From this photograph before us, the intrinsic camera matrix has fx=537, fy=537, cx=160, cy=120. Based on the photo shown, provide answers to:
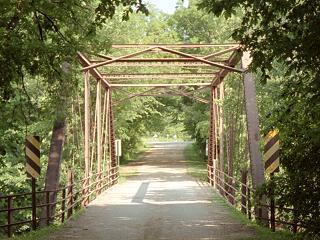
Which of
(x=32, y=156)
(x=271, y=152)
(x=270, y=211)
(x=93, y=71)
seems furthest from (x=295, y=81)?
(x=93, y=71)

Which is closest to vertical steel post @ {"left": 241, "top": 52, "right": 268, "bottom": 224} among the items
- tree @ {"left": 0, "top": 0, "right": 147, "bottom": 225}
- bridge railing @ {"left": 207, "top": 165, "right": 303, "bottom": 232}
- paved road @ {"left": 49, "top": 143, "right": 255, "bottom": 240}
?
bridge railing @ {"left": 207, "top": 165, "right": 303, "bottom": 232}

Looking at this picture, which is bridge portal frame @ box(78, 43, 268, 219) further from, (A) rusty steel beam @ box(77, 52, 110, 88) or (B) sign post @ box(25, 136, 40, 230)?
(B) sign post @ box(25, 136, 40, 230)

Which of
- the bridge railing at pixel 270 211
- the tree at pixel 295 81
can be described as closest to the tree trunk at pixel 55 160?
the bridge railing at pixel 270 211

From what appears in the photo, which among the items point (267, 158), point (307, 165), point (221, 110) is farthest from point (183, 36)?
point (307, 165)

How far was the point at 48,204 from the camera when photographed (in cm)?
1255

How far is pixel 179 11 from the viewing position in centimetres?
5516

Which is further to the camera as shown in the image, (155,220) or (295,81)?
(155,220)

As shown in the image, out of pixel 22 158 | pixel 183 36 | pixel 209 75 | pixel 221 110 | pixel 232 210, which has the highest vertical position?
pixel 183 36

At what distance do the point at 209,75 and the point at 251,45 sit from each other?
16381 mm

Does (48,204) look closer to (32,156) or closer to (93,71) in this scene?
(32,156)

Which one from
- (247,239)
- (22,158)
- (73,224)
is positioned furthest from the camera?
(22,158)

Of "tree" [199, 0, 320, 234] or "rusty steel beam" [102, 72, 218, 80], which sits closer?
"tree" [199, 0, 320, 234]

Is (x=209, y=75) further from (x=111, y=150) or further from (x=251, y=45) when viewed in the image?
(x=251, y=45)

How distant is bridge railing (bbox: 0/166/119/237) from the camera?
11372 mm
